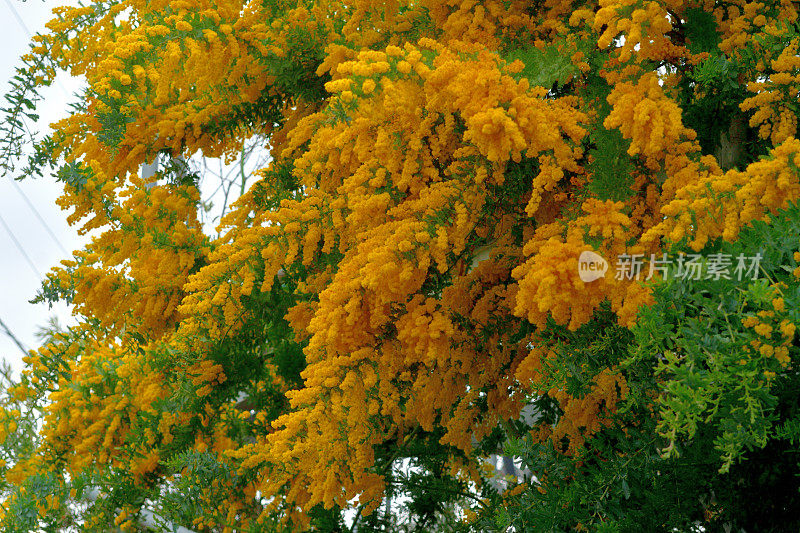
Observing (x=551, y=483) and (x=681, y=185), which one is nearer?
(x=681, y=185)

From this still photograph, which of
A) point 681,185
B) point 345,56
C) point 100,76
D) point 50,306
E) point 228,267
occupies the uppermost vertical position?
point 100,76

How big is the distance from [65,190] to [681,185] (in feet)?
9.26

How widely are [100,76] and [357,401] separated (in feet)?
6.88

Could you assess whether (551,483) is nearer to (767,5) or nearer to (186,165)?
(767,5)

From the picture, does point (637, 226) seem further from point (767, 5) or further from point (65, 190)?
point (65, 190)

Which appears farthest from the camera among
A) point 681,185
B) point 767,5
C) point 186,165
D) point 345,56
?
point 186,165

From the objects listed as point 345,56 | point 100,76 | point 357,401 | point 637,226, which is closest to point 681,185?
point 637,226

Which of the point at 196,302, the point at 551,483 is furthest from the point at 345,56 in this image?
the point at 551,483

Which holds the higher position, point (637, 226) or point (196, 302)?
point (196, 302)

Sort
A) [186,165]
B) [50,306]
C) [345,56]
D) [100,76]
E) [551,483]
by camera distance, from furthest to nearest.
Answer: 1. [186,165]
2. [50,306]
3. [100,76]
4. [345,56]
5. [551,483]

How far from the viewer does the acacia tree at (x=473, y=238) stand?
233cm

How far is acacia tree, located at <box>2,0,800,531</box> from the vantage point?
2.33 m

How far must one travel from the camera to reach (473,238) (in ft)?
10.5

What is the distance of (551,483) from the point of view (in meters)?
2.90
